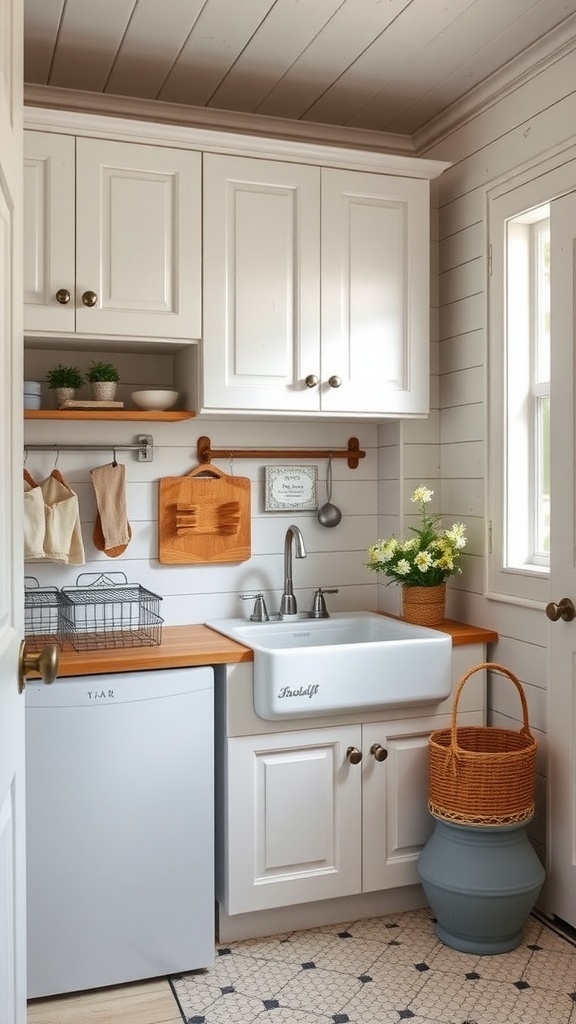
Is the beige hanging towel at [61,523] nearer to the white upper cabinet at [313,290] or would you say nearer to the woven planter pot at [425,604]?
the white upper cabinet at [313,290]

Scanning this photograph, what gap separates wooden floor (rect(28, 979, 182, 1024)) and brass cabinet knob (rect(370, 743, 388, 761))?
0.82 meters

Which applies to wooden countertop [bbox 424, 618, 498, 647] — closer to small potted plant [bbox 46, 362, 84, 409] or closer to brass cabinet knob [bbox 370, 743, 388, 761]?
brass cabinet knob [bbox 370, 743, 388, 761]

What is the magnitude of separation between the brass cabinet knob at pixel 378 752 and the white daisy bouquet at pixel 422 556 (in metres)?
0.56

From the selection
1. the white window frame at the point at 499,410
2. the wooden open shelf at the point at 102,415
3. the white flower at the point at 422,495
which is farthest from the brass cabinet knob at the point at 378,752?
the wooden open shelf at the point at 102,415

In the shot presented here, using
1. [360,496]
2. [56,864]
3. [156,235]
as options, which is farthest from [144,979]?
[156,235]

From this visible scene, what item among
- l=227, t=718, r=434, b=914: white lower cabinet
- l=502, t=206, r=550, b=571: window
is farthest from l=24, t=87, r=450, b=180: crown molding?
l=227, t=718, r=434, b=914: white lower cabinet

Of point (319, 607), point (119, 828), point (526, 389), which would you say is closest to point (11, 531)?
point (119, 828)

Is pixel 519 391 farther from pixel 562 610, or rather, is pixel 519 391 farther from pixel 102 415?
pixel 102 415

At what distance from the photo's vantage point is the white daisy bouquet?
2.92 meters

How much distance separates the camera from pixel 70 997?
237cm

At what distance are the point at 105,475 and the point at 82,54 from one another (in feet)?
4.00

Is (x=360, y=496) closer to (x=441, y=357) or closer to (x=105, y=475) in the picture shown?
(x=441, y=357)

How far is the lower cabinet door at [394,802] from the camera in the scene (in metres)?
2.71

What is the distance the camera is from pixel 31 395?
2729 millimetres
